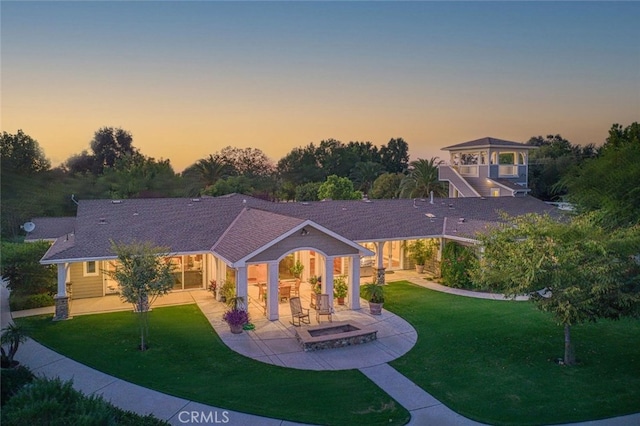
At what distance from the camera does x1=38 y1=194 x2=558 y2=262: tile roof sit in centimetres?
1848

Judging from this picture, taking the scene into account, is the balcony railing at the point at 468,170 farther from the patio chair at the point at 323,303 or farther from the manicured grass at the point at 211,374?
the manicured grass at the point at 211,374

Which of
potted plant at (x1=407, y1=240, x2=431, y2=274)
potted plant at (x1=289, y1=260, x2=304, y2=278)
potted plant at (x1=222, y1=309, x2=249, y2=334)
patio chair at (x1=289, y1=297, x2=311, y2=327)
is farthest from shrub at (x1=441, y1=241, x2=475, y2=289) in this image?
potted plant at (x1=222, y1=309, x2=249, y2=334)

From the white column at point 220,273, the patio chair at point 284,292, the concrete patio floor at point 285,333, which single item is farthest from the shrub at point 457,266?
the white column at point 220,273

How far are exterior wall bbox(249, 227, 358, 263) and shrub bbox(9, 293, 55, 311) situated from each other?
9.80 meters

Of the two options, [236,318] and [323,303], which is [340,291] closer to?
[323,303]

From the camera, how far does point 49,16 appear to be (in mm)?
16781

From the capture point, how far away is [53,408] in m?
7.02

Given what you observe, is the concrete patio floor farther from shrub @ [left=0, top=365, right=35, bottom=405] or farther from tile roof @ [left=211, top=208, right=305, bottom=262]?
shrub @ [left=0, top=365, right=35, bottom=405]

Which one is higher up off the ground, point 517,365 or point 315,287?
point 315,287

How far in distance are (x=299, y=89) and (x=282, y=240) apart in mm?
18164

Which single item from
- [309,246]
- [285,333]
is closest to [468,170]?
[309,246]

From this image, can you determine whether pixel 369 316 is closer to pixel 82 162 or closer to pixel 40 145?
pixel 40 145

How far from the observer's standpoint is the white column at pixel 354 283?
1873cm

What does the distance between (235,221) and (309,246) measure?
6.41 metres
